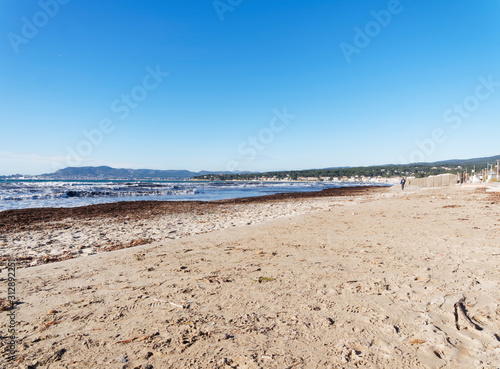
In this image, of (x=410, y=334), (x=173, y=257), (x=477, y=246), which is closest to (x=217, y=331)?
(x=410, y=334)

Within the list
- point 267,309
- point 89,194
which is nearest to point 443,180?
point 89,194

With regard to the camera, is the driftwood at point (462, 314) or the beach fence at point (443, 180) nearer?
the driftwood at point (462, 314)

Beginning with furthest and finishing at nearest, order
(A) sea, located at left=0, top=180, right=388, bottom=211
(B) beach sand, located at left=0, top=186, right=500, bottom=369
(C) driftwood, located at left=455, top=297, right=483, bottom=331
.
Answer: (A) sea, located at left=0, top=180, right=388, bottom=211 → (C) driftwood, located at left=455, top=297, right=483, bottom=331 → (B) beach sand, located at left=0, top=186, right=500, bottom=369

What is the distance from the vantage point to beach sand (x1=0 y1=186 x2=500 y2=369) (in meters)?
2.10

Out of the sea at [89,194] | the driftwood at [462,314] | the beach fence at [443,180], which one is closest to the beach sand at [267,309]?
the driftwood at [462,314]

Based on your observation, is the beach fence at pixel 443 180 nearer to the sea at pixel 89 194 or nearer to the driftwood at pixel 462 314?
the sea at pixel 89 194

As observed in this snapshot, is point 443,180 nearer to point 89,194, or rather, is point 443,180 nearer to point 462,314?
point 462,314

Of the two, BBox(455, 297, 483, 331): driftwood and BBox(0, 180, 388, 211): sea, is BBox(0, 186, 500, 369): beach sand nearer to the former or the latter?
BBox(455, 297, 483, 331): driftwood

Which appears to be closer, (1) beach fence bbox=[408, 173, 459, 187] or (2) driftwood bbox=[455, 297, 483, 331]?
(2) driftwood bbox=[455, 297, 483, 331]

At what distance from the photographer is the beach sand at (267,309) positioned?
2096 millimetres

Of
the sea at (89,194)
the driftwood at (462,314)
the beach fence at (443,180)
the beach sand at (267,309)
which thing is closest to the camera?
the beach sand at (267,309)

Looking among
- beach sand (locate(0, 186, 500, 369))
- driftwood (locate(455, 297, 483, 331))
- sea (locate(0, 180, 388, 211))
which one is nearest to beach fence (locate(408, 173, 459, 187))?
sea (locate(0, 180, 388, 211))

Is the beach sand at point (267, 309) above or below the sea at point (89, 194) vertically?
above

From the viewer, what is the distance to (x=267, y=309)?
282 cm
